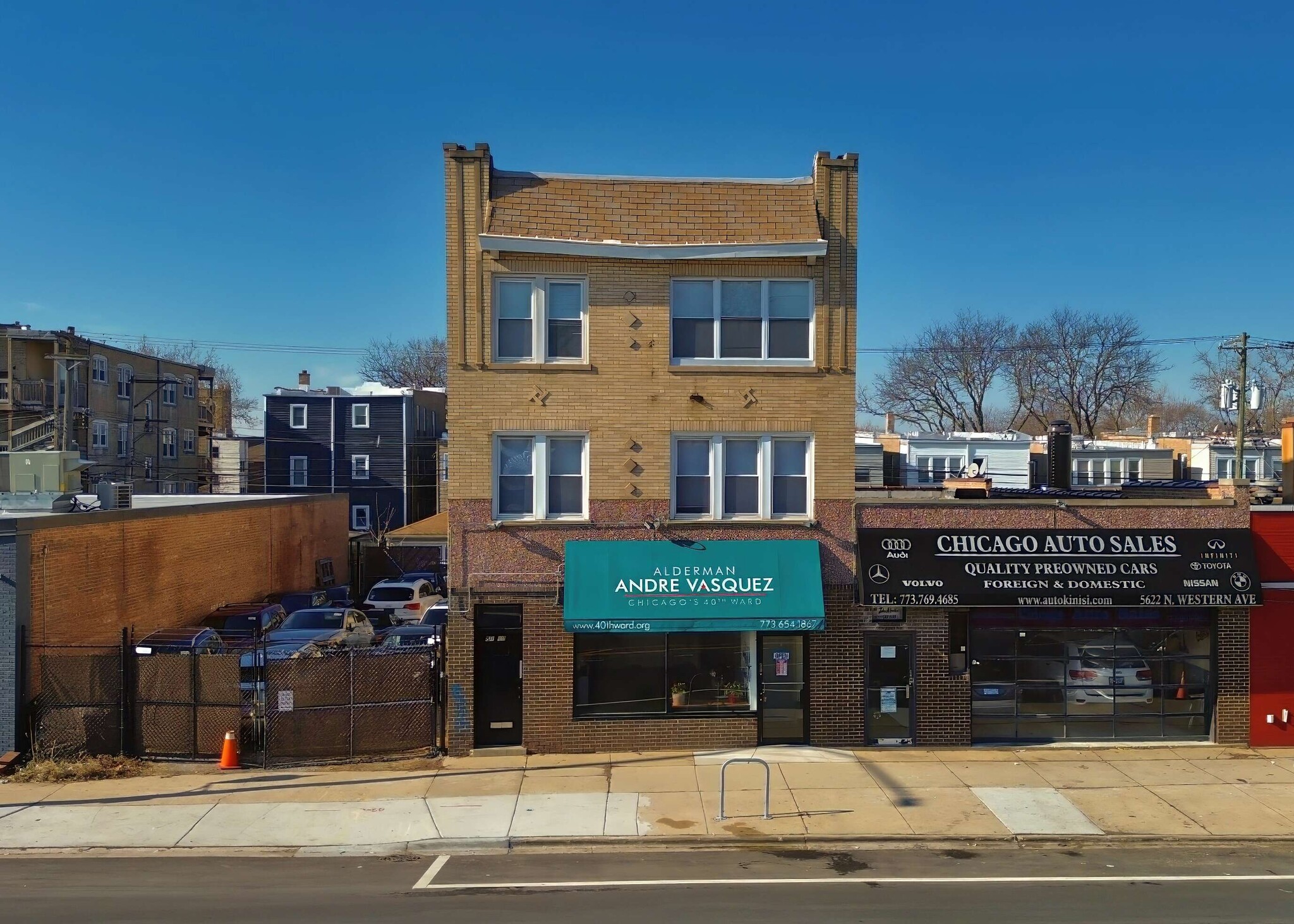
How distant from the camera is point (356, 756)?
1537 centimetres

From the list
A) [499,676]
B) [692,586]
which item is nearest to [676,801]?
[692,586]

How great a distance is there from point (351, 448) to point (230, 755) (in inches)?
1416

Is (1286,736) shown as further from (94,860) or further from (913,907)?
(94,860)

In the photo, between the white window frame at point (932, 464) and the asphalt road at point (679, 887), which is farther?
the white window frame at point (932, 464)

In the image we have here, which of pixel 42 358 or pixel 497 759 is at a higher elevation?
pixel 42 358

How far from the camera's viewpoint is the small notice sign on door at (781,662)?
16094mm

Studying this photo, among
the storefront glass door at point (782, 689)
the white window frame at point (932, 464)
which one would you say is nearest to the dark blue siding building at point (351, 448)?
the white window frame at point (932, 464)

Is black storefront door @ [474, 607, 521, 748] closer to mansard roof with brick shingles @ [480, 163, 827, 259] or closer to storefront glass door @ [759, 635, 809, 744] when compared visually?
storefront glass door @ [759, 635, 809, 744]

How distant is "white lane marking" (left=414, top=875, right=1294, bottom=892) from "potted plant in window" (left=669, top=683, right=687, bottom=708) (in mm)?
5292

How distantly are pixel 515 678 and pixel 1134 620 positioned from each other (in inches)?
408

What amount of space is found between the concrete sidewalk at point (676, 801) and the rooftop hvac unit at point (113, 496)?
7.04 m

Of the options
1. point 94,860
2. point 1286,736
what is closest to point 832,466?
point 1286,736

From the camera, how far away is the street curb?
38.3 feet

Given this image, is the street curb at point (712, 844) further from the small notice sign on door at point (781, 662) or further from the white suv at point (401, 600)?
the white suv at point (401, 600)
